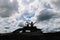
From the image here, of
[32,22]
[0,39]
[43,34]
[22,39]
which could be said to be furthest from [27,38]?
[32,22]

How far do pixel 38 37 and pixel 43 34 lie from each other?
2.16ft

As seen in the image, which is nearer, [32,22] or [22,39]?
[22,39]

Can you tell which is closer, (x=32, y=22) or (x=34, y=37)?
(x=34, y=37)

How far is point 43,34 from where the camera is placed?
14.4 meters

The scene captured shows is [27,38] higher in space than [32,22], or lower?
lower

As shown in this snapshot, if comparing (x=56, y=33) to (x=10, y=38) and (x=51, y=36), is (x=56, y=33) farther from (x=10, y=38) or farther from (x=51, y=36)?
(x=10, y=38)

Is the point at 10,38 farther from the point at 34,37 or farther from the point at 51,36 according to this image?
the point at 51,36

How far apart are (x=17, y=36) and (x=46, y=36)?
A: 3.28 meters

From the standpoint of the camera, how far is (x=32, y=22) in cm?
1889

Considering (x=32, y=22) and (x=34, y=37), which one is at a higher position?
(x=32, y=22)

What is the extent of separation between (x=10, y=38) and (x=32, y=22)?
4.98 m

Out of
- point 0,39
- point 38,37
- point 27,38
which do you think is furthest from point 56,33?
point 0,39

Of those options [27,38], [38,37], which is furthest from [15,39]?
[38,37]

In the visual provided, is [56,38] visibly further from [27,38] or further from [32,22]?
[32,22]
